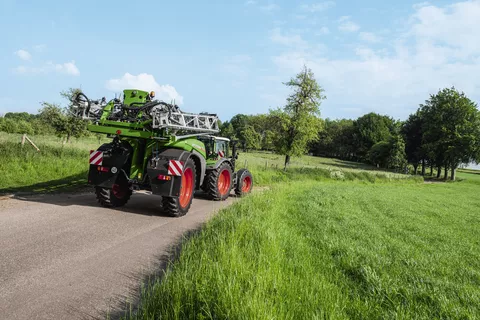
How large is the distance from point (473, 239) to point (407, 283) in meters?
5.54

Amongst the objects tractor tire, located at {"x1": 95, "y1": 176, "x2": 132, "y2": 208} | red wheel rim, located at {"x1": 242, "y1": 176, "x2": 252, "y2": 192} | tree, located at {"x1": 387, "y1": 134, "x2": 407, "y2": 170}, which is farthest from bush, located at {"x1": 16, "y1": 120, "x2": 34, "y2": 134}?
tree, located at {"x1": 387, "y1": 134, "x2": 407, "y2": 170}

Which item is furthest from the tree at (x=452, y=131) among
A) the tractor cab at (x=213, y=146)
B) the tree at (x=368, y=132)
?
the tractor cab at (x=213, y=146)

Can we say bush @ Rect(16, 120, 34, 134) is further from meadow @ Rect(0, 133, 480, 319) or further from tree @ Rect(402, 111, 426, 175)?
tree @ Rect(402, 111, 426, 175)

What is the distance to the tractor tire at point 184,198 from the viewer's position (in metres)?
7.70

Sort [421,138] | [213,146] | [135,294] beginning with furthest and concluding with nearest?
1. [421,138]
2. [213,146]
3. [135,294]

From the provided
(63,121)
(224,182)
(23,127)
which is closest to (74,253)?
(224,182)

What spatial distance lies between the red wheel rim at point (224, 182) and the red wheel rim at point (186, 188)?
9.52 ft

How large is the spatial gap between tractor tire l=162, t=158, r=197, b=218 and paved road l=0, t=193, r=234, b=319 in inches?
8.9

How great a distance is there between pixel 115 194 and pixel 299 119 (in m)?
24.1

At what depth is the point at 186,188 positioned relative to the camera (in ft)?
27.6

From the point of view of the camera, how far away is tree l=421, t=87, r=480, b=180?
44231 millimetres

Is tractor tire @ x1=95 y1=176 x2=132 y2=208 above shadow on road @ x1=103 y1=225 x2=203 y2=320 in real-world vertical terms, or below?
above

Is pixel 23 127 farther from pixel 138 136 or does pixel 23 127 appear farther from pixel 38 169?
pixel 138 136

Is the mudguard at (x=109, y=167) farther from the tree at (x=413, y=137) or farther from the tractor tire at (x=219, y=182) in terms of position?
the tree at (x=413, y=137)
